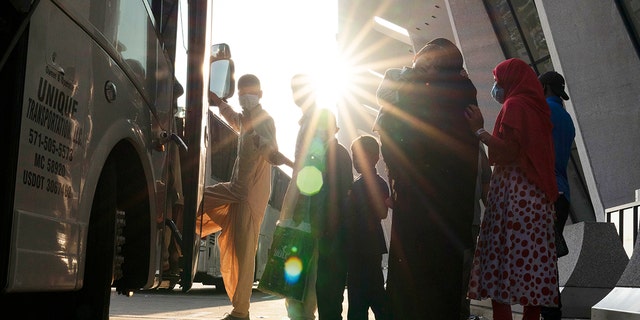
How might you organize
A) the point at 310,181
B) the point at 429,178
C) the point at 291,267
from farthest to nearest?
1. the point at 310,181
2. the point at 291,267
3. the point at 429,178

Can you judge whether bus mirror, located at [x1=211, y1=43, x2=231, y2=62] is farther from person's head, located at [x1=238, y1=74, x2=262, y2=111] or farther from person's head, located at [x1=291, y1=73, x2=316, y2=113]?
person's head, located at [x1=238, y1=74, x2=262, y2=111]

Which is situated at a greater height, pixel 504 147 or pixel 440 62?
pixel 440 62

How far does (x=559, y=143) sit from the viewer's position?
6.21m

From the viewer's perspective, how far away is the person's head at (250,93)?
7.65 m

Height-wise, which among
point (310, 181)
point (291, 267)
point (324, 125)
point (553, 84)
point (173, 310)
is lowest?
point (173, 310)

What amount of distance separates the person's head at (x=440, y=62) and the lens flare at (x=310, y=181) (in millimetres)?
1981

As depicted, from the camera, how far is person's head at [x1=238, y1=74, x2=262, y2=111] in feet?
25.1

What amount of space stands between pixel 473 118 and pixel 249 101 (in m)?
3.17

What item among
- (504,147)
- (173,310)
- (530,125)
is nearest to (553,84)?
(530,125)

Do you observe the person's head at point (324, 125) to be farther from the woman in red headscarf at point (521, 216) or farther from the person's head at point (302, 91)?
the woman in red headscarf at point (521, 216)

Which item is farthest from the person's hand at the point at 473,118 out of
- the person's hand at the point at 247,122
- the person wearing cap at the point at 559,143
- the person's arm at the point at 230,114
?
the person's arm at the point at 230,114

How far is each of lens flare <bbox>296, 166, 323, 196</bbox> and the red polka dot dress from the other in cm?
175

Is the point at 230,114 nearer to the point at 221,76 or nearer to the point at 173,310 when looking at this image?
the point at 221,76

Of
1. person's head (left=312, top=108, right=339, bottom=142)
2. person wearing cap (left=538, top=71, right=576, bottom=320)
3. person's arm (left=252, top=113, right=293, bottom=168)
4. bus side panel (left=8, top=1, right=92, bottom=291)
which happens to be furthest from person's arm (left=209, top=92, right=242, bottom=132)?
bus side panel (left=8, top=1, right=92, bottom=291)
